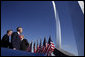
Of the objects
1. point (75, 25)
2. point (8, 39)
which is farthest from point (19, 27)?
point (75, 25)

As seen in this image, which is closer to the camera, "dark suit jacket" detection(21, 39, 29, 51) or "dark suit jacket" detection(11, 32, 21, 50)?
"dark suit jacket" detection(11, 32, 21, 50)

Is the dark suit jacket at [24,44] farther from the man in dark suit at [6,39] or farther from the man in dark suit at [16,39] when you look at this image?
the man in dark suit at [6,39]

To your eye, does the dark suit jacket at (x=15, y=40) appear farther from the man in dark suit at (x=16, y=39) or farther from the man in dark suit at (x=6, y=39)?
the man in dark suit at (x=6, y=39)

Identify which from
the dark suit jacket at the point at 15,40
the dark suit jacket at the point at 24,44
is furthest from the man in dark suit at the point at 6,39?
the dark suit jacket at the point at 24,44

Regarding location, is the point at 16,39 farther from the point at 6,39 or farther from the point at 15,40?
the point at 6,39

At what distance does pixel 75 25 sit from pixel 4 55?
3091 mm

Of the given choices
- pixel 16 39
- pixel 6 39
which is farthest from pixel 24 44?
pixel 6 39

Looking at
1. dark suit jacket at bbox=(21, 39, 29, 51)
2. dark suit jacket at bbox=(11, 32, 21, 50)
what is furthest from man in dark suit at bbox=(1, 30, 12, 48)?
dark suit jacket at bbox=(21, 39, 29, 51)

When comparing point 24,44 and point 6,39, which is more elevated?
point 6,39

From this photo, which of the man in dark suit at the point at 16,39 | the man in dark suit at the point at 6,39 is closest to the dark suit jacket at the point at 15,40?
the man in dark suit at the point at 16,39

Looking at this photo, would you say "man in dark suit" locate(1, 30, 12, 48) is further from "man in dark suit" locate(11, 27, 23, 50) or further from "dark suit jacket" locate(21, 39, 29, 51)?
"dark suit jacket" locate(21, 39, 29, 51)

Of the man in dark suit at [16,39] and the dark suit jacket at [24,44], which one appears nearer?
the man in dark suit at [16,39]

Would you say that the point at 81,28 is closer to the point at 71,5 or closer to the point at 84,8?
the point at 84,8

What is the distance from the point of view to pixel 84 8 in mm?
3465
